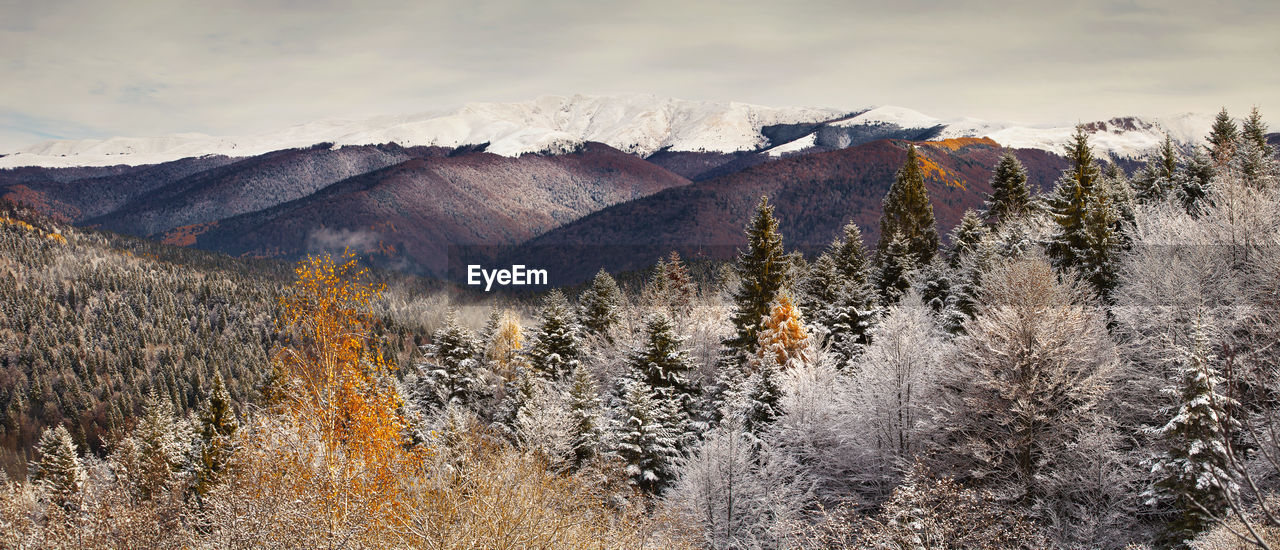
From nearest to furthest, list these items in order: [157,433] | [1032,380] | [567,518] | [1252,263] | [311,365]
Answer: [311,365] → [567,518] → [1032,380] → [1252,263] → [157,433]

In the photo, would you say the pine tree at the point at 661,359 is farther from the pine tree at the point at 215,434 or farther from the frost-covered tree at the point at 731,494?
the pine tree at the point at 215,434

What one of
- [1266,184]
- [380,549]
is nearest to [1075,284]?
[1266,184]

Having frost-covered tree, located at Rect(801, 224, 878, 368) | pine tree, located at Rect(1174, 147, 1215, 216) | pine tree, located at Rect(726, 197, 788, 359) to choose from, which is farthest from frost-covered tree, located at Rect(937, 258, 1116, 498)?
pine tree, located at Rect(1174, 147, 1215, 216)

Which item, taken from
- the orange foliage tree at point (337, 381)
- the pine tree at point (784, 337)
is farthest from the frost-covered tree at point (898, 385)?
the orange foliage tree at point (337, 381)

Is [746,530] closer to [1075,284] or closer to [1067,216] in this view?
[1075,284]

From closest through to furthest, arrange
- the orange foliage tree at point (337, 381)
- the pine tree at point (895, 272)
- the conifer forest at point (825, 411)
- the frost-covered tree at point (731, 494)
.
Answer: the orange foliage tree at point (337, 381) < the conifer forest at point (825, 411) < the frost-covered tree at point (731, 494) < the pine tree at point (895, 272)

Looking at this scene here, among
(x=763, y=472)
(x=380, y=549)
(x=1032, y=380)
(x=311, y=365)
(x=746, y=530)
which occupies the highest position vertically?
(x=311, y=365)
